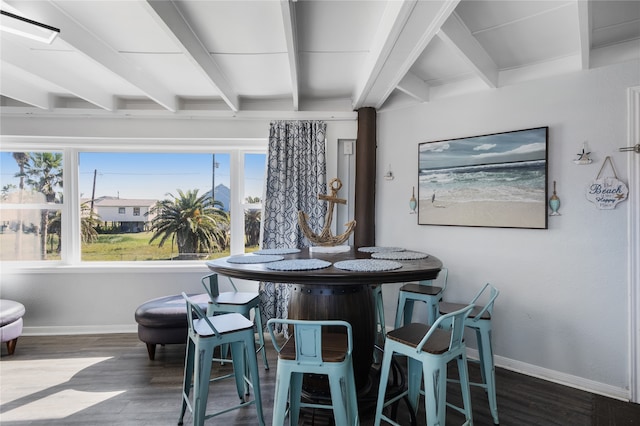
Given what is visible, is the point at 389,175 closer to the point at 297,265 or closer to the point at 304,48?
the point at 304,48

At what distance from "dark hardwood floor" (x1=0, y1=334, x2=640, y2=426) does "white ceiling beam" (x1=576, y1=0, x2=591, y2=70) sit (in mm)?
2342

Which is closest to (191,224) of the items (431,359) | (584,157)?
(431,359)

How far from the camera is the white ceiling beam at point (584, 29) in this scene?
5.25 ft

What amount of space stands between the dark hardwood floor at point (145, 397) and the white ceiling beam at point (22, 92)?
7.69ft

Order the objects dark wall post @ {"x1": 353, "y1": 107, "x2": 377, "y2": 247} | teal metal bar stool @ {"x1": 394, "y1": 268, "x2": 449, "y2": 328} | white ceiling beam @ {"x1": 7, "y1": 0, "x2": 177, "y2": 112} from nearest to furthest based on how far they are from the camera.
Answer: white ceiling beam @ {"x1": 7, "y1": 0, "x2": 177, "y2": 112}
teal metal bar stool @ {"x1": 394, "y1": 268, "x2": 449, "y2": 328}
dark wall post @ {"x1": 353, "y1": 107, "x2": 377, "y2": 247}

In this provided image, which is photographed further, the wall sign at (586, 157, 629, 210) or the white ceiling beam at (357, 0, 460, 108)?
the wall sign at (586, 157, 629, 210)

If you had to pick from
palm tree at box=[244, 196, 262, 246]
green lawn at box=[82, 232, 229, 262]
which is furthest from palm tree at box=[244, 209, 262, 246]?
green lawn at box=[82, 232, 229, 262]

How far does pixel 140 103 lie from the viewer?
3334 millimetres

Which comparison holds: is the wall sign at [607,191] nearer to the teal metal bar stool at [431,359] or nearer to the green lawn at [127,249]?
the teal metal bar stool at [431,359]

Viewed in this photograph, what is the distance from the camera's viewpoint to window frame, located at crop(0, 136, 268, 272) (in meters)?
3.38

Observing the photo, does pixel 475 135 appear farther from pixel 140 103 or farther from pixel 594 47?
pixel 140 103

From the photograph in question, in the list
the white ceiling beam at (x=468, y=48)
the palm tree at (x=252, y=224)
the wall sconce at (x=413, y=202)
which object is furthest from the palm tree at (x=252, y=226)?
the white ceiling beam at (x=468, y=48)

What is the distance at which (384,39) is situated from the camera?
1874mm

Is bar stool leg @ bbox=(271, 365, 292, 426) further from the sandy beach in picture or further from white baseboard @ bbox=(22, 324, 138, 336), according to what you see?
white baseboard @ bbox=(22, 324, 138, 336)
